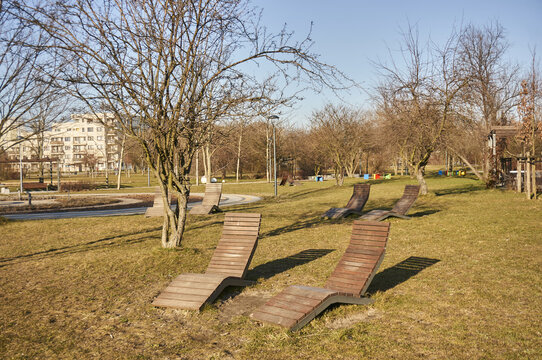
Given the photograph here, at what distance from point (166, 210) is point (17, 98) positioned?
7151 mm

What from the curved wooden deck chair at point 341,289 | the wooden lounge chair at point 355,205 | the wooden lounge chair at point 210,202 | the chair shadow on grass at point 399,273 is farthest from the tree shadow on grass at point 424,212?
the curved wooden deck chair at point 341,289

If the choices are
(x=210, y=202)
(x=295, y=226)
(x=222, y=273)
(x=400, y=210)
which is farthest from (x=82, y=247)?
(x=400, y=210)

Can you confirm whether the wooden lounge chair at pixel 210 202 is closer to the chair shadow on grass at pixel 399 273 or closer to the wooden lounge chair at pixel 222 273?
the wooden lounge chair at pixel 222 273

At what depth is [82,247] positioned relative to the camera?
10461 mm

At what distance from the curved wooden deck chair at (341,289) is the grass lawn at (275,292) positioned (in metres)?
0.16

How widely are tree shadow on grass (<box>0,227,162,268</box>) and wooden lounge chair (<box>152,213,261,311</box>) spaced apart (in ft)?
13.4

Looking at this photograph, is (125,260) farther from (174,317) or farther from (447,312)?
(447,312)

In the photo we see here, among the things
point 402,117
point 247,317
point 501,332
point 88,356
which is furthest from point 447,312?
point 402,117

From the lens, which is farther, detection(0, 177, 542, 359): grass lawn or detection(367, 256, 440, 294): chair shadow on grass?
detection(367, 256, 440, 294): chair shadow on grass

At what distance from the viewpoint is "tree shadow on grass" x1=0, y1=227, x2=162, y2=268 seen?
30.7 feet

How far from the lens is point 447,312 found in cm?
546

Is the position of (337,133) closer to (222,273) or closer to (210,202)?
(210,202)

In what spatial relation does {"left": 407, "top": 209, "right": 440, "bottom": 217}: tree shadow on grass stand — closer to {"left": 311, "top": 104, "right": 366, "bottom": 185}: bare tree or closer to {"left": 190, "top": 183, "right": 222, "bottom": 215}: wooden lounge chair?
{"left": 190, "top": 183, "right": 222, "bottom": 215}: wooden lounge chair

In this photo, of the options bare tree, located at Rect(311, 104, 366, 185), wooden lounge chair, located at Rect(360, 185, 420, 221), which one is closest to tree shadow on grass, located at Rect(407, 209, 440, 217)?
wooden lounge chair, located at Rect(360, 185, 420, 221)
